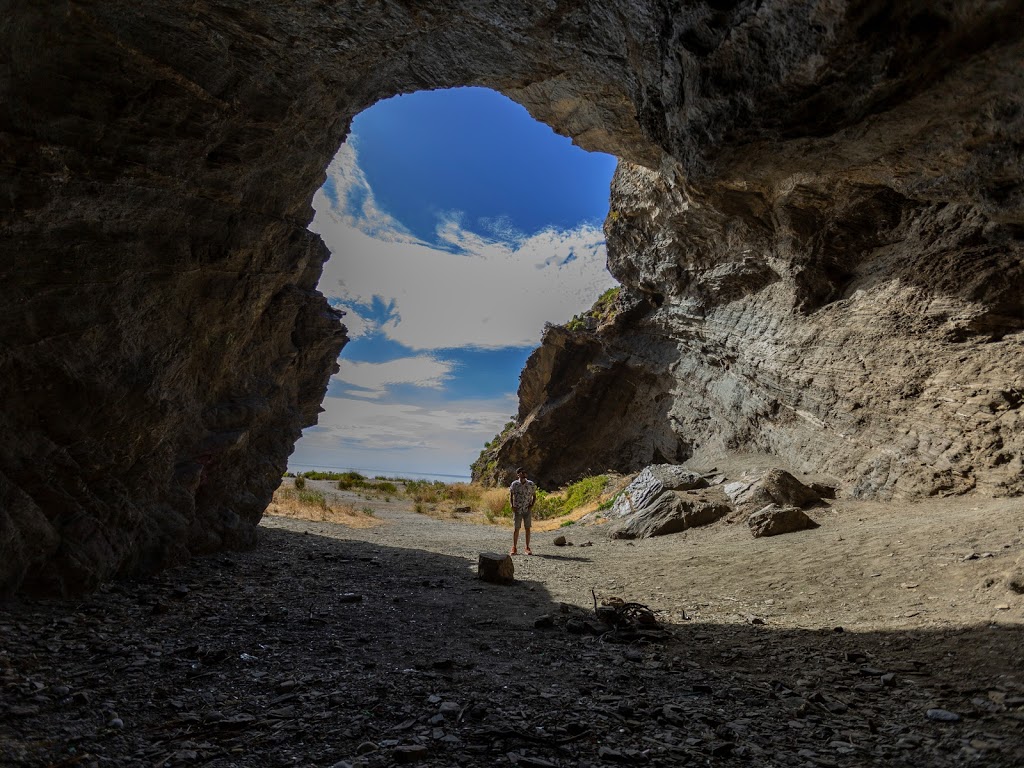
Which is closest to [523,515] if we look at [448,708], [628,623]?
[628,623]

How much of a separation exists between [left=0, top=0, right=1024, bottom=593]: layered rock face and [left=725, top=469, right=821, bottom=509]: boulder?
1168 millimetres

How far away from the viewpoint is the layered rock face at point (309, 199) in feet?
18.0

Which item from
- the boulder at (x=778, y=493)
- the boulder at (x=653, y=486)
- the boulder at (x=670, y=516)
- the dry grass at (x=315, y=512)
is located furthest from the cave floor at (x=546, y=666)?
the dry grass at (x=315, y=512)

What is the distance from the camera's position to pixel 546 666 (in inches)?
210

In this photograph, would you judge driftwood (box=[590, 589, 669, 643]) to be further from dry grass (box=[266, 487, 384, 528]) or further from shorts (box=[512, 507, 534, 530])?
dry grass (box=[266, 487, 384, 528])

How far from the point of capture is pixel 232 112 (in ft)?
25.6

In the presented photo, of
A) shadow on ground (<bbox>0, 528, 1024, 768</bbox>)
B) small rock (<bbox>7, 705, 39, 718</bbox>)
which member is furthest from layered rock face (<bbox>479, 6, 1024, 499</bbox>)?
small rock (<bbox>7, 705, 39, 718</bbox>)

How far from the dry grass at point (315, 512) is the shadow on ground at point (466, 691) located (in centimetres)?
1164

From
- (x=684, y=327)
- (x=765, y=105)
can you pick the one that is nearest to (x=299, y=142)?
(x=765, y=105)

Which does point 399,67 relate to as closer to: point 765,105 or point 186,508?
point 765,105

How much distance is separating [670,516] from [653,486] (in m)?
2.21

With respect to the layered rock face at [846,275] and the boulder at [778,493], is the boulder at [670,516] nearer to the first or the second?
the boulder at [778,493]

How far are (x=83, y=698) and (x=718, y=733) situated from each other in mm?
4632

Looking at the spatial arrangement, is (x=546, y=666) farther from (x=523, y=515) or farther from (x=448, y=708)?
(x=523, y=515)
